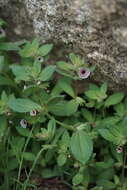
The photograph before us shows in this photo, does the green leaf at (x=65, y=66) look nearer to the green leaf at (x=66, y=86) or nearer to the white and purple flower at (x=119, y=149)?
the green leaf at (x=66, y=86)

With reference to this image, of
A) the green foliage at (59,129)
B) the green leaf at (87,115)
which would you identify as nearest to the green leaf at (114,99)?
the green foliage at (59,129)

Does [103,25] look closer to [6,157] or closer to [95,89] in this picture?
[95,89]

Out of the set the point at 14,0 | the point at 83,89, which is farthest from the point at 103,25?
the point at 14,0

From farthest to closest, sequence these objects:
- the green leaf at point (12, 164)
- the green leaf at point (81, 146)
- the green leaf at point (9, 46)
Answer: the green leaf at point (9, 46) → the green leaf at point (12, 164) → the green leaf at point (81, 146)

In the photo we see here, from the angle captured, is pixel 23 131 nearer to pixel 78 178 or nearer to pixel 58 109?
pixel 58 109

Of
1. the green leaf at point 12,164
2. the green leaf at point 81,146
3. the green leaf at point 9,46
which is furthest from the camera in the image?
the green leaf at point 9,46

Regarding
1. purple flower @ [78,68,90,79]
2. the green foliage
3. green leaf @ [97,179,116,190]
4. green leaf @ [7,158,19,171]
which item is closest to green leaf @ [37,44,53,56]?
the green foliage
